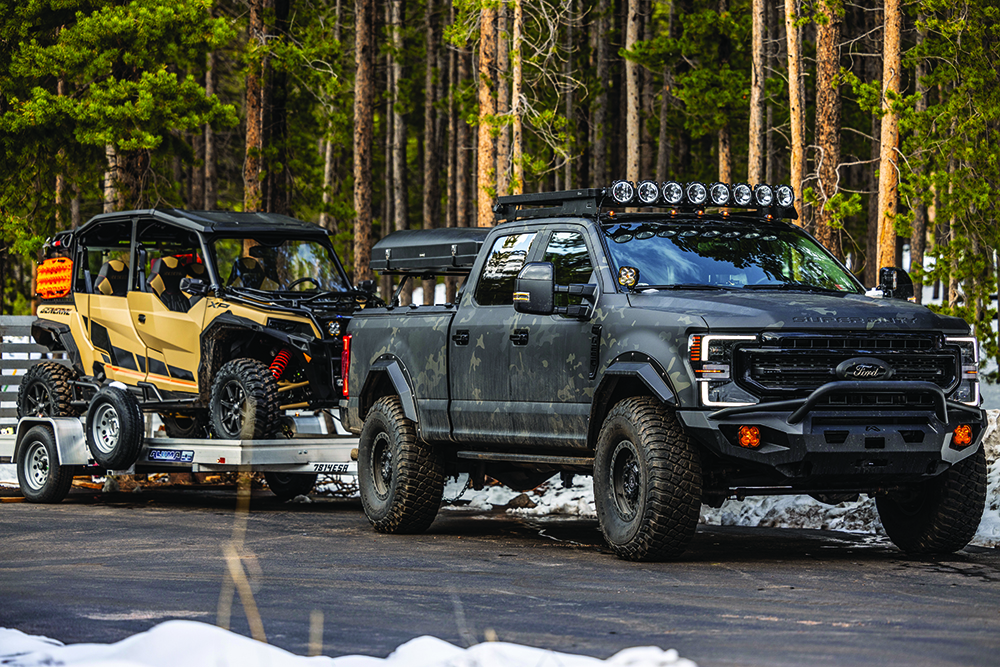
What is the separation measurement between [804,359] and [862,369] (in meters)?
0.37

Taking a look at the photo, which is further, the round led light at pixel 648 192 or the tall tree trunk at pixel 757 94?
the tall tree trunk at pixel 757 94

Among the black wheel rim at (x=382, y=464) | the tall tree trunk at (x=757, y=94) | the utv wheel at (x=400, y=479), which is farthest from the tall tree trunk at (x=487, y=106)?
the utv wheel at (x=400, y=479)

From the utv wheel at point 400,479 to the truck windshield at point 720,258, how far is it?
250 centimetres

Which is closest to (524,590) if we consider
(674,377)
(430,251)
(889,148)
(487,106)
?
(674,377)

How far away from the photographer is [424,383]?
37.2ft

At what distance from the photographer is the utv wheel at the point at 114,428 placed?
44.8 ft

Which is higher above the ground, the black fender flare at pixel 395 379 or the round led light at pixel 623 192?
the round led light at pixel 623 192

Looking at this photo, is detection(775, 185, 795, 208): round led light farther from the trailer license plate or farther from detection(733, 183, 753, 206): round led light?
the trailer license plate

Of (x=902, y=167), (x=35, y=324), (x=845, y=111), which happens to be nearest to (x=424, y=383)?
(x=35, y=324)

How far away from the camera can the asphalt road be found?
6.48 m

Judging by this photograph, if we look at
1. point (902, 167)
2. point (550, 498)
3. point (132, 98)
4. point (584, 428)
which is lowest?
point (550, 498)

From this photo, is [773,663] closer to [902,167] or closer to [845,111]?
[902,167]

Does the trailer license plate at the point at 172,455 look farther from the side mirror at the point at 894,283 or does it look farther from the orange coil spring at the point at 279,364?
the side mirror at the point at 894,283

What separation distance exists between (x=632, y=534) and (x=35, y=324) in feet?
32.9
